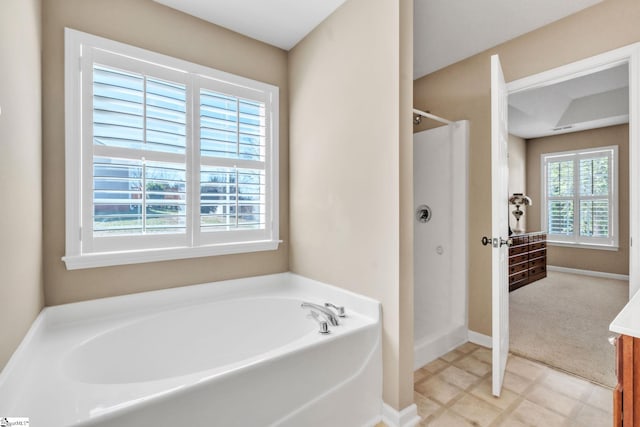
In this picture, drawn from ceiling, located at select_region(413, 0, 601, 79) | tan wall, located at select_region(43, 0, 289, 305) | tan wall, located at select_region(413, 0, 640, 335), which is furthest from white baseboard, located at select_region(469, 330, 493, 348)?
ceiling, located at select_region(413, 0, 601, 79)

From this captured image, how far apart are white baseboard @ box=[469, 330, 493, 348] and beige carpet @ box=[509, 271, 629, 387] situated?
6.5 inches

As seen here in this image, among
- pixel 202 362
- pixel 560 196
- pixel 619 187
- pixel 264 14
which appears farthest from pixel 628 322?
pixel 560 196

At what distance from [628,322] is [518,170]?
5.73 meters

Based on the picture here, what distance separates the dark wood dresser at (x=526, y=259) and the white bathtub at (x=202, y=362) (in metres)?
3.50

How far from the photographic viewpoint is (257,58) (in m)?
2.38

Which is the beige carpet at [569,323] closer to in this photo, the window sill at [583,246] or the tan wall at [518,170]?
the window sill at [583,246]

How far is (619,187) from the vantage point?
4.91 metres

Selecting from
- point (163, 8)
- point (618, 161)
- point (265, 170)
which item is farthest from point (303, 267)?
point (618, 161)

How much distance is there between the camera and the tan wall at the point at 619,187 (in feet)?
16.0

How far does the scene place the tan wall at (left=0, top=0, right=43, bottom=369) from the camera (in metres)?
1.06

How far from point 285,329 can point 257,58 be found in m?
2.11

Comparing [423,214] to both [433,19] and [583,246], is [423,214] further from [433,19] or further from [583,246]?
[583,246]

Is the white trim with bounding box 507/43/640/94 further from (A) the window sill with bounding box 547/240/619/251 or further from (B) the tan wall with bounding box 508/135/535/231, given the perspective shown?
(A) the window sill with bounding box 547/240/619/251

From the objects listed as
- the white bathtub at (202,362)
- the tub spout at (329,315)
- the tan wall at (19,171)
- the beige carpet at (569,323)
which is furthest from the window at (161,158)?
the beige carpet at (569,323)
